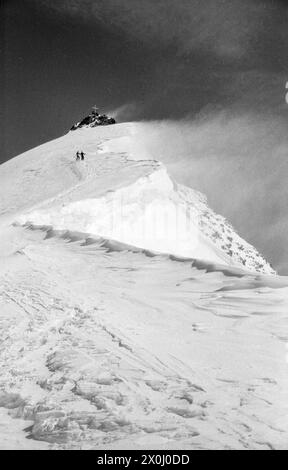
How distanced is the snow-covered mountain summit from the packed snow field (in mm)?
3563

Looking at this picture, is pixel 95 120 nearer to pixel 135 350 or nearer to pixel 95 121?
pixel 95 121

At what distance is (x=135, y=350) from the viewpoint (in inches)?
237

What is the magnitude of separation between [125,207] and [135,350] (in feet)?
43.0

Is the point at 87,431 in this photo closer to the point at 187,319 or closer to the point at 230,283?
the point at 187,319

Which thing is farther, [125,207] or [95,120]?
[95,120]

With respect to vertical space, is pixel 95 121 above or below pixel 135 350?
above

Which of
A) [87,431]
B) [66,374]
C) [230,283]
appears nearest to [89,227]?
[230,283]

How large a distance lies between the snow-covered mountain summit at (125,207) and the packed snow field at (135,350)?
3563mm

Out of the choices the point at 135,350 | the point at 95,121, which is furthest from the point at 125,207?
the point at 95,121

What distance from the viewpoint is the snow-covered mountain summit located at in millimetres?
17953

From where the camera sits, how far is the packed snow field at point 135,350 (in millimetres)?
4305

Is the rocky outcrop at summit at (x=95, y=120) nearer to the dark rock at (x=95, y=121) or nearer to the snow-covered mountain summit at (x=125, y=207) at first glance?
the dark rock at (x=95, y=121)

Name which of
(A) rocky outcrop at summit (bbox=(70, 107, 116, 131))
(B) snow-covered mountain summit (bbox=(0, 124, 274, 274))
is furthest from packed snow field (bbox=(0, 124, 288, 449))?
(A) rocky outcrop at summit (bbox=(70, 107, 116, 131))

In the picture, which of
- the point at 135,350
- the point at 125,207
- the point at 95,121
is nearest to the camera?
the point at 135,350
